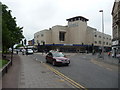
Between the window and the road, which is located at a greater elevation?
the window

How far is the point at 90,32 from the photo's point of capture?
248 feet

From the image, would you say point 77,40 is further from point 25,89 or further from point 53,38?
point 25,89

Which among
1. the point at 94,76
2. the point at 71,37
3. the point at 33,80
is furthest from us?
the point at 71,37

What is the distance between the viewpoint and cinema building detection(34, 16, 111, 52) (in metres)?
71.3

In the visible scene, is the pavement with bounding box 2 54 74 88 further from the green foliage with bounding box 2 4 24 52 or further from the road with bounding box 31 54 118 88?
the green foliage with bounding box 2 4 24 52

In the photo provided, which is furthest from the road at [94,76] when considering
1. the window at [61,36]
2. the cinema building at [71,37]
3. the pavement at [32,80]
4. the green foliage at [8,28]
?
the window at [61,36]

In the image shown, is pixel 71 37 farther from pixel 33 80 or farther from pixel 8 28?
pixel 33 80

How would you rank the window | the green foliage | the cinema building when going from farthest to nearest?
the window → the cinema building → the green foliage

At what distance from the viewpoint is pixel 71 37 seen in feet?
249

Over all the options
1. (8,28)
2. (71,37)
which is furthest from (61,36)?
(8,28)

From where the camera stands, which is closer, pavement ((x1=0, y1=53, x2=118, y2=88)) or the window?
pavement ((x1=0, y1=53, x2=118, y2=88))

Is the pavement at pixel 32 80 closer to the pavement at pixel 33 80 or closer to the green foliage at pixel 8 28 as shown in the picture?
the pavement at pixel 33 80

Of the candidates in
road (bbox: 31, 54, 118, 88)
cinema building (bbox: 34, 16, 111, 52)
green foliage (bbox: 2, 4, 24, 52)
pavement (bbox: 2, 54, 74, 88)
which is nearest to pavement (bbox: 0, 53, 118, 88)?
pavement (bbox: 2, 54, 74, 88)

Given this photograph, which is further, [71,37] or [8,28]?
[71,37]
